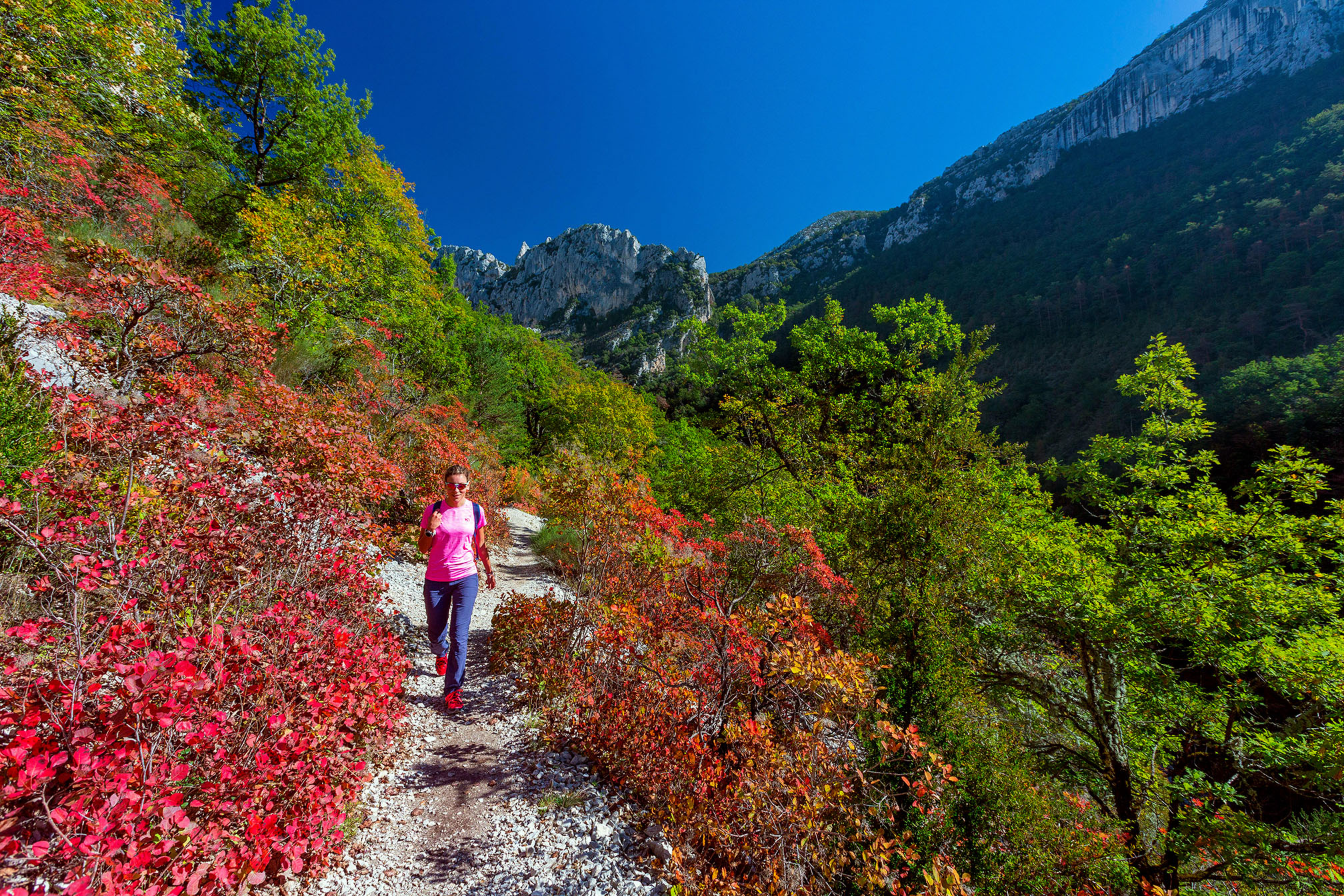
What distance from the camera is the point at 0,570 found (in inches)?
124

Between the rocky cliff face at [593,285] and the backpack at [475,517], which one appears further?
the rocky cliff face at [593,285]

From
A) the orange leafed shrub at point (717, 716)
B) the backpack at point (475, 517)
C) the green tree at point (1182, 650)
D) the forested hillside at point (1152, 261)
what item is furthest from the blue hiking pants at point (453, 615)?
the forested hillside at point (1152, 261)

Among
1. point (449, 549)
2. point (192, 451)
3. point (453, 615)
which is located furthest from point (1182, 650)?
point (192, 451)

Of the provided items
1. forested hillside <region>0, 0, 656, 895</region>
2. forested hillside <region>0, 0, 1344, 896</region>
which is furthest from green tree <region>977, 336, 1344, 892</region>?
forested hillside <region>0, 0, 656, 895</region>

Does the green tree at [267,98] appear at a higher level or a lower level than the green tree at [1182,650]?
higher

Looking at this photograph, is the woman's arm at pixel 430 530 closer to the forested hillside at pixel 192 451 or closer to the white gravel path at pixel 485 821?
the forested hillside at pixel 192 451

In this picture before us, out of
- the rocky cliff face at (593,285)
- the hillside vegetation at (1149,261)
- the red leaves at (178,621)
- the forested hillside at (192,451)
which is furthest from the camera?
the rocky cliff face at (593,285)

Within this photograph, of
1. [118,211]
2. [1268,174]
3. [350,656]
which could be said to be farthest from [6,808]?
[1268,174]

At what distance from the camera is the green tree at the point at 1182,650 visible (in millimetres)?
5176

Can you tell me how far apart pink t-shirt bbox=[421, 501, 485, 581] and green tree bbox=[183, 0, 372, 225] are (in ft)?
39.2

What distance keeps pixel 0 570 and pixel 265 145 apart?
1302 cm

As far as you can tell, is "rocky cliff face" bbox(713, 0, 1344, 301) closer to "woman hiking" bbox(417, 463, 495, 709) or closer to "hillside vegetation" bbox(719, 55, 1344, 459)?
"hillside vegetation" bbox(719, 55, 1344, 459)

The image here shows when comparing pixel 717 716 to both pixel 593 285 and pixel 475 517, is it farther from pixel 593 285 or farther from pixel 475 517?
pixel 593 285

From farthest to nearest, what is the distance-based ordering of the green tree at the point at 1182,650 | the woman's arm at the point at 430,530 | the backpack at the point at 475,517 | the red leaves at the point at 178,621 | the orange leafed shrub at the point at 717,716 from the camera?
the green tree at the point at 1182,650 < the backpack at the point at 475,517 < the woman's arm at the point at 430,530 < the orange leafed shrub at the point at 717,716 < the red leaves at the point at 178,621
